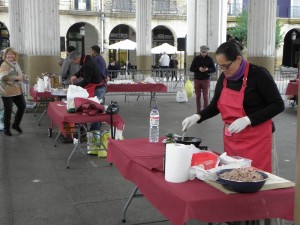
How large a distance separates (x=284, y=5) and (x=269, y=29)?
31986mm

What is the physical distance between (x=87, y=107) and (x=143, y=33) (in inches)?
691

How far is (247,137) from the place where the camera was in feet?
12.4

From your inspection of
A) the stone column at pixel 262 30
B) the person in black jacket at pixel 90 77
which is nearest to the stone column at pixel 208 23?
the stone column at pixel 262 30

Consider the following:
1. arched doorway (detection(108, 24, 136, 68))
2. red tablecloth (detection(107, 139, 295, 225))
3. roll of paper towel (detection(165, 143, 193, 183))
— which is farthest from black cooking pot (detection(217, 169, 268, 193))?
Result: arched doorway (detection(108, 24, 136, 68))

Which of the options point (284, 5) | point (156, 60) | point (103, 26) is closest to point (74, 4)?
point (103, 26)

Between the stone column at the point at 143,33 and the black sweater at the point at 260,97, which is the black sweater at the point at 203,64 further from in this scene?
the stone column at the point at 143,33

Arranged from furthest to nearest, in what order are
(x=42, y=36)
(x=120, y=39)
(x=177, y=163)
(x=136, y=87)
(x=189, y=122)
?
(x=120, y=39) < (x=136, y=87) < (x=42, y=36) < (x=189, y=122) < (x=177, y=163)

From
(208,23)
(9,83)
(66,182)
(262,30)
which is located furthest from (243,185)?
(208,23)

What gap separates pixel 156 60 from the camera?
4450 cm

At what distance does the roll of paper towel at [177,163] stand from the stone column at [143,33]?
20.8 metres

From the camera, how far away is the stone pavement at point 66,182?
202 inches

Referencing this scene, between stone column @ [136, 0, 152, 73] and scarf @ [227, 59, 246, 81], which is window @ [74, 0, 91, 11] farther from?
scarf @ [227, 59, 246, 81]

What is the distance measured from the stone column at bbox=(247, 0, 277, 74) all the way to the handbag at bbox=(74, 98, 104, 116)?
8542 millimetres

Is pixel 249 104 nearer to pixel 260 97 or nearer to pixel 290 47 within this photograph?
pixel 260 97
